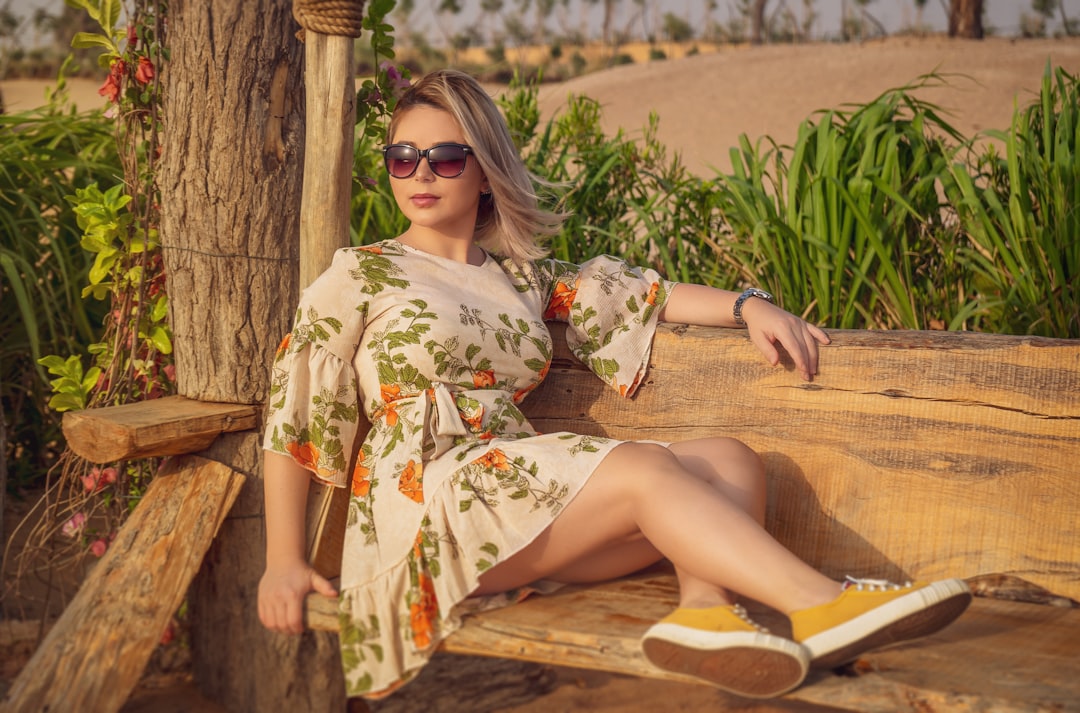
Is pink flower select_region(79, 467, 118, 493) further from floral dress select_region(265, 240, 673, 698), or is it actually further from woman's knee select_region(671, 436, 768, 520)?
woman's knee select_region(671, 436, 768, 520)

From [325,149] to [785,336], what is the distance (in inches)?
44.5

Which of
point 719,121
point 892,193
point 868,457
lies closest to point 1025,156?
point 892,193

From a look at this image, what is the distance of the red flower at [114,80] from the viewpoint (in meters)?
2.68

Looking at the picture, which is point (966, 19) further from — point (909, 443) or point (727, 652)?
point (727, 652)

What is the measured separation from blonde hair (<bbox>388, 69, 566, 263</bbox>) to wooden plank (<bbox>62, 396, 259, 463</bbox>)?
0.74m

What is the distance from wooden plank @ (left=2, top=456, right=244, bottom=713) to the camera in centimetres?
210

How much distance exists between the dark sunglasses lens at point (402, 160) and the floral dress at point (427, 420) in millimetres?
168

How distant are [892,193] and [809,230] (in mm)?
382

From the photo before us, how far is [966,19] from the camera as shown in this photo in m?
20.8

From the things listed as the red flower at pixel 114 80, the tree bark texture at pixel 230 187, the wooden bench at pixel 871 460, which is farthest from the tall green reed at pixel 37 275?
the wooden bench at pixel 871 460

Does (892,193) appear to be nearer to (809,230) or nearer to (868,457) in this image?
(809,230)

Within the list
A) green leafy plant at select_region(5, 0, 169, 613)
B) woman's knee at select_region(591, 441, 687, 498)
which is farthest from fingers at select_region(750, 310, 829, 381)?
green leafy plant at select_region(5, 0, 169, 613)

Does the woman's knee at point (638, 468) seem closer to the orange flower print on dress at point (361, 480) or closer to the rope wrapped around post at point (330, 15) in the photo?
the orange flower print on dress at point (361, 480)

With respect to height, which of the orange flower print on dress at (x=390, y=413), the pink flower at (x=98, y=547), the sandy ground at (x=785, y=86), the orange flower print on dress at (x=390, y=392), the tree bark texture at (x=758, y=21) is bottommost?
the pink flower at (x=98, y=547)
